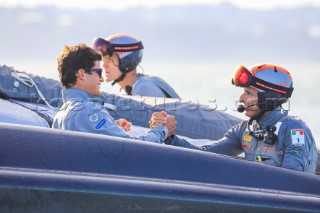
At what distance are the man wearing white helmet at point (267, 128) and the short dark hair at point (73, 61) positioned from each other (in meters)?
0.48

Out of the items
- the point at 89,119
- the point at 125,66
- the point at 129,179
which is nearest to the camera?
the point at 129,179

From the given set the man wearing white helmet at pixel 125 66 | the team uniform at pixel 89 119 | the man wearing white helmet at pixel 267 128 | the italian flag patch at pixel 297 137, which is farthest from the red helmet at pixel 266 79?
the man wearing white helmet at pixel 125 66

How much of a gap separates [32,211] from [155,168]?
2.10ft

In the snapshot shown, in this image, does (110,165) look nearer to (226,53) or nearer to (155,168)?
(155,168)

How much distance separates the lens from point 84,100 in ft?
18.0

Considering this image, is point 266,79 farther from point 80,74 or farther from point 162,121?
point 80,74

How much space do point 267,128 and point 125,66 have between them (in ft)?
13.0

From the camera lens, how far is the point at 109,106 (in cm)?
747

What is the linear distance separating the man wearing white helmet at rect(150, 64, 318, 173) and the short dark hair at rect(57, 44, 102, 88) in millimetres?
479

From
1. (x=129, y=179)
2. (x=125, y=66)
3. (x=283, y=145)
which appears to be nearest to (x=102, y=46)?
(x=125, y=66)

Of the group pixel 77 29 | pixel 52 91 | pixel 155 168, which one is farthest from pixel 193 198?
pixel 77 29

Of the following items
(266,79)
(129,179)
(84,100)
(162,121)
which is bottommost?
(129,179)

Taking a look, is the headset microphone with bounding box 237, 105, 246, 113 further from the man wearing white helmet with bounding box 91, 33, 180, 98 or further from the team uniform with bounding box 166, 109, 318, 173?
the man wearing white helmet with bounding box 91, 33, 180, 98

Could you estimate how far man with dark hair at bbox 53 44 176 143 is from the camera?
5.41 m
